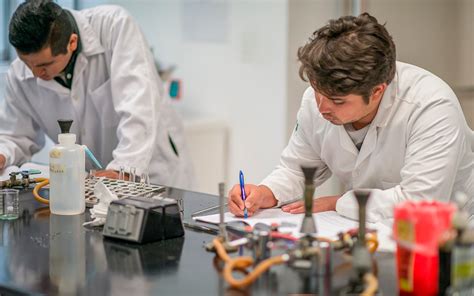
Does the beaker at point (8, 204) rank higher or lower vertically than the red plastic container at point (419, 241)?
lower

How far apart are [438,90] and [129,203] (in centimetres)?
83

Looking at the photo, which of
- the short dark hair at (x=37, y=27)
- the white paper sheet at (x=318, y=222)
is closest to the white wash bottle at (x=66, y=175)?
the white paper sheet at (x=318, y=222)

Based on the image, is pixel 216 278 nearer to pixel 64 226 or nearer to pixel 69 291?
pixel 69 291

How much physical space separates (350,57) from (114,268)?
2.46 ft

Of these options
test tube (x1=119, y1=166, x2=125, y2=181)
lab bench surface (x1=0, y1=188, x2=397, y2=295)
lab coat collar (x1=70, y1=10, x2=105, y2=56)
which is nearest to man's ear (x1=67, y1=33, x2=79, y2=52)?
lab coat collar (x1=70, y1=10, x2=105, y2=56)

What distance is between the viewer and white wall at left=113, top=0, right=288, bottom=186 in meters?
3.51

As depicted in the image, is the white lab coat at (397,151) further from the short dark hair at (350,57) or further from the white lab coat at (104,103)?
the white lab coat at (104,103)

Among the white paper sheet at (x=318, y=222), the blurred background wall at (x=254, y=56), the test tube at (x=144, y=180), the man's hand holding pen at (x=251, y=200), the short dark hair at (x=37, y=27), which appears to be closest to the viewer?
the white paper sheet at (x=318, y=222)

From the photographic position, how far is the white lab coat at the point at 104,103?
249 centimetres

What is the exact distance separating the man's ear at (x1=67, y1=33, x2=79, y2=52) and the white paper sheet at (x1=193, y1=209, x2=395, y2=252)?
1.00 m

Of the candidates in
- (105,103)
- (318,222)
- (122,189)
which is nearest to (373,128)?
(318,222)

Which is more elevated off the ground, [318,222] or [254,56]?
[254,56]

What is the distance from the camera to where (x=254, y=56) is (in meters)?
3.58

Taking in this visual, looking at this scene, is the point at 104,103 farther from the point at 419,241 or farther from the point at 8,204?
the point at 419,241
